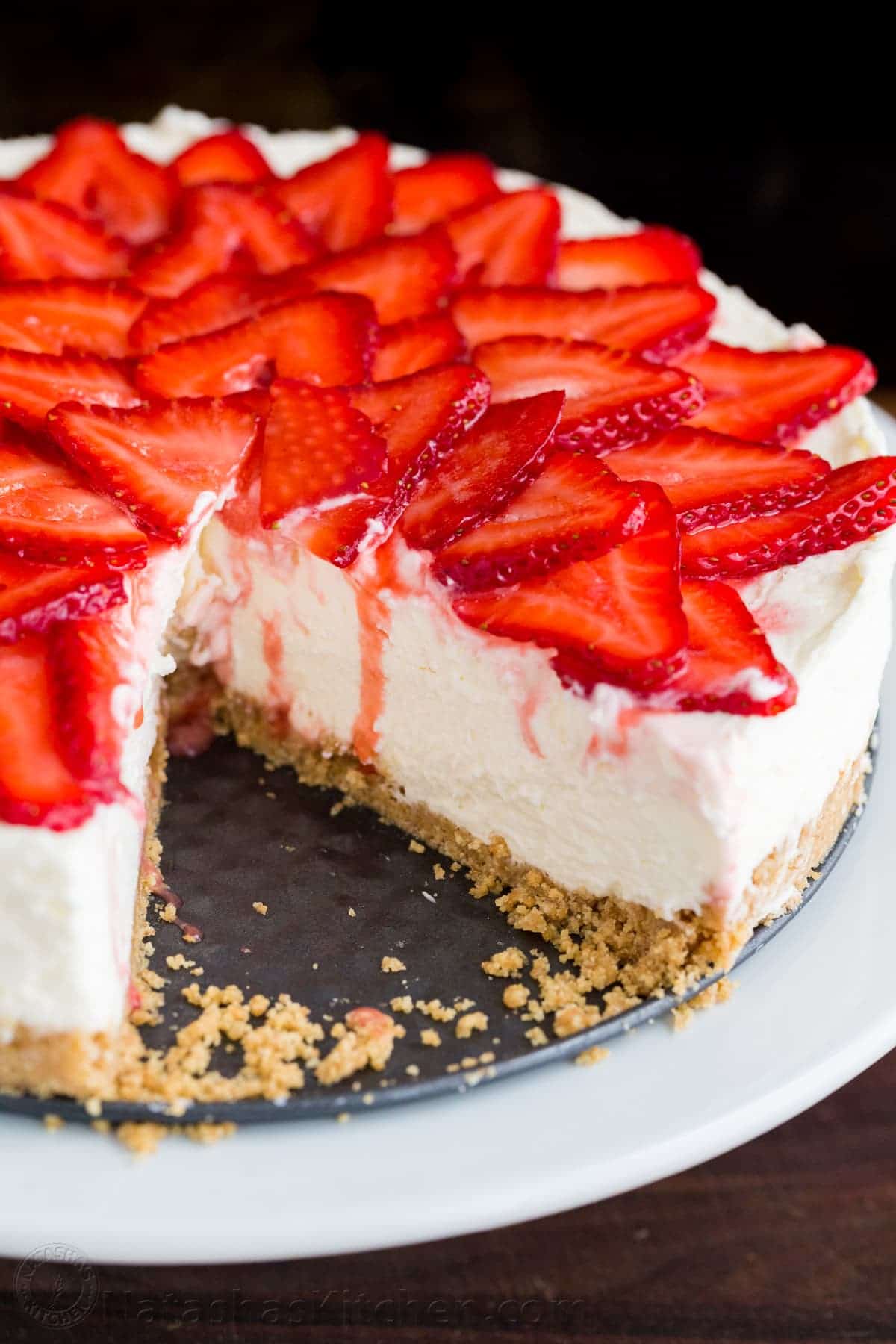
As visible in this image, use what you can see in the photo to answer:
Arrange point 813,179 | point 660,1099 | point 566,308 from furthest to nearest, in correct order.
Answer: point 813,179 → point 566,308 → point 660,1099

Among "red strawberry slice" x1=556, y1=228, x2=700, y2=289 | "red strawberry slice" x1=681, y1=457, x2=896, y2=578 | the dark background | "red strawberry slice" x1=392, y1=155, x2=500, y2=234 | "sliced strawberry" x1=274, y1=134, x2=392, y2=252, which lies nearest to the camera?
"red strawberry slice" x1=681, y1=457, x2=896, y2=578

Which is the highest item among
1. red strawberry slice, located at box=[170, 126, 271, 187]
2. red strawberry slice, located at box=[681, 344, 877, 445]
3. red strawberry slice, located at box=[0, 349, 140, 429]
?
red strawberry slice, located at box=[681, 344, 877, 445]

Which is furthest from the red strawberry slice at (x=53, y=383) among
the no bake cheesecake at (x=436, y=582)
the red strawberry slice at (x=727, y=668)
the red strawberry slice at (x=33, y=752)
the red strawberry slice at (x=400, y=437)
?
the red strawberry slice at (x=727, y=668)

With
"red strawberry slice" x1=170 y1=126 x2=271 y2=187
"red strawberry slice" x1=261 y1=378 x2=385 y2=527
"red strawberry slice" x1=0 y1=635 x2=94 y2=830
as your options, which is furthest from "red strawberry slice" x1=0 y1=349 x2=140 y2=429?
"red strawberry slice" x1=170 y1=126 x2=271 y2=187

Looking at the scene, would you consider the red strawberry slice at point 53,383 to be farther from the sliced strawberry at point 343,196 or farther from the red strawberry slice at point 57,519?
the sliced strawberry at point 343,196

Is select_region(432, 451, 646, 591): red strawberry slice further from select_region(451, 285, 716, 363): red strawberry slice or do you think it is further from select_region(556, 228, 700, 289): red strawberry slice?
select_region(556, 228, 700, 289): red strawberry slice

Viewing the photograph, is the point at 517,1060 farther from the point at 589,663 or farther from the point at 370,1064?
the point at 589,663

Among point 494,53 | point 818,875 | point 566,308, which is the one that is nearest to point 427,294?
point 566,308
